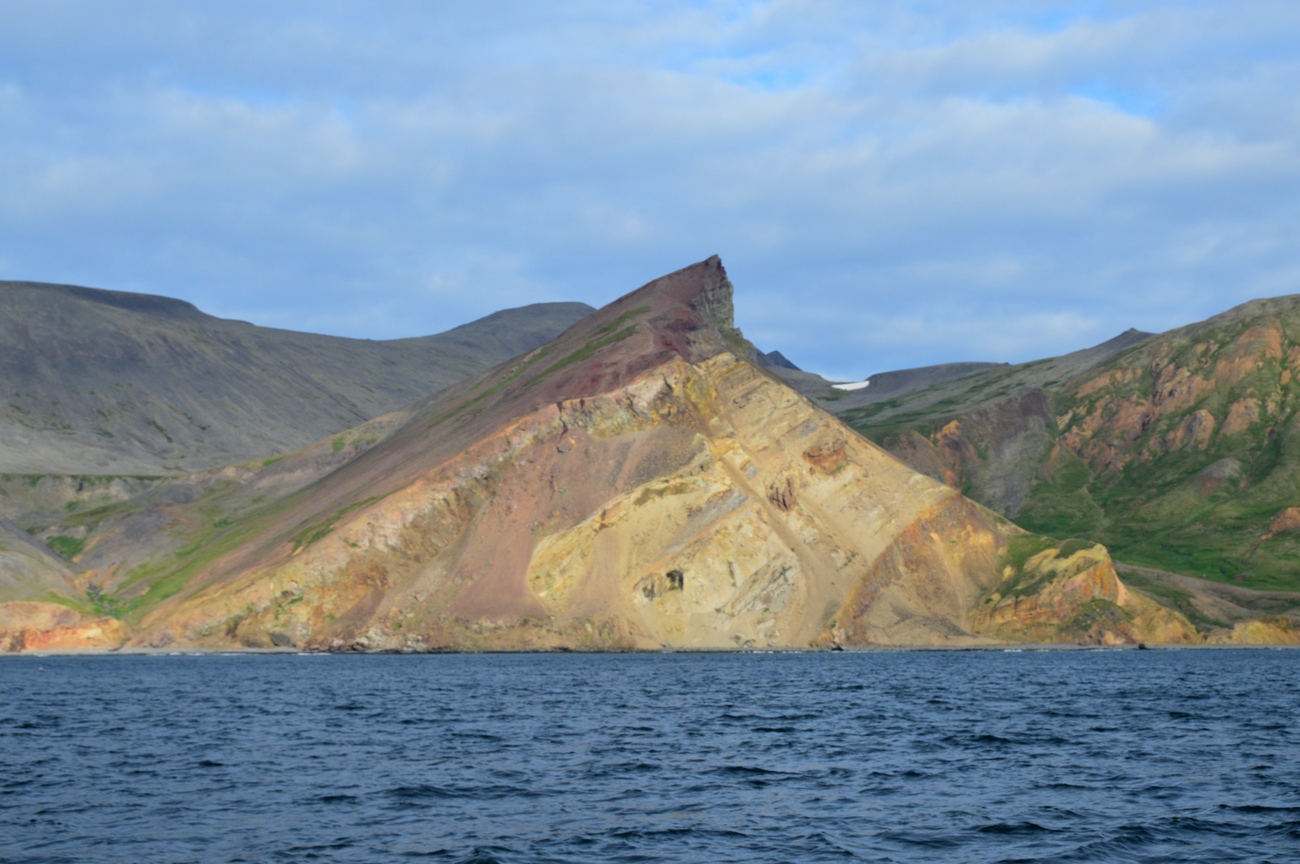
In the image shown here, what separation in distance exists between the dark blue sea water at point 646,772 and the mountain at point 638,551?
53.0 metres

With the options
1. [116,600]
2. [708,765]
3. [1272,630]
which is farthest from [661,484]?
[708,765]

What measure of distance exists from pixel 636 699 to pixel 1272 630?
135 meters

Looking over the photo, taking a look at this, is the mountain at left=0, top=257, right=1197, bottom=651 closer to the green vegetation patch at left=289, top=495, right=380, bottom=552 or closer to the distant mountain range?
the distant mountain range

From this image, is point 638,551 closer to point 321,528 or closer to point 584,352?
point 321,528

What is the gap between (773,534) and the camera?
150m

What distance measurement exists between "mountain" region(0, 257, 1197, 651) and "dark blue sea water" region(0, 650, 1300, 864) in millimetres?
52973

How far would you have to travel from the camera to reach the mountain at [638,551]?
144 m

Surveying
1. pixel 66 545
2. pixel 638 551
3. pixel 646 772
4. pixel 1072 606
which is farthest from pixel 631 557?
pixel 646 772

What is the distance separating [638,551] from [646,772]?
102m

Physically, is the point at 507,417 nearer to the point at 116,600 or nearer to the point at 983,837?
the point at 116,600

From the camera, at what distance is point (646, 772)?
1791 inches

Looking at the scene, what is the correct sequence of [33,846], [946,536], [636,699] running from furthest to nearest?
[946,536] < [636,699] < [33,846]

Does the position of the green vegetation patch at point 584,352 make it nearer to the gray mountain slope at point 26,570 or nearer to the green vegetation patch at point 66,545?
the gray mountain slope at point 26,570

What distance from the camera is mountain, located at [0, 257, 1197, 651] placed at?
473ft
